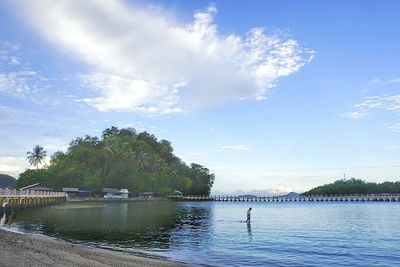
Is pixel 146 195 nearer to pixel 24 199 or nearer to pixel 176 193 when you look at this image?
pixel 176 193

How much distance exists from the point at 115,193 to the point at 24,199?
78006mm

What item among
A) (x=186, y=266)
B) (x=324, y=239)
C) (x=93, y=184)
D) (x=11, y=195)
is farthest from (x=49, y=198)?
(x=186, y=266)

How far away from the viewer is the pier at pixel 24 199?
58644 mm

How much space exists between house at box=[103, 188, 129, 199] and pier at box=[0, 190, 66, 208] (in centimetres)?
4439

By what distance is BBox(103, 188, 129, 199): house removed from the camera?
465ft

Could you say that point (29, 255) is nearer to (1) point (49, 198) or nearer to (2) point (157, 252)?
(2) point (157, 252)

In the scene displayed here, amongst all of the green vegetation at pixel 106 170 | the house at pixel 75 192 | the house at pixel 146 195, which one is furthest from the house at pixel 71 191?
the house at pixel 146 195

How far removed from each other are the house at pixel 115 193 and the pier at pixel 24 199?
44.4 meters

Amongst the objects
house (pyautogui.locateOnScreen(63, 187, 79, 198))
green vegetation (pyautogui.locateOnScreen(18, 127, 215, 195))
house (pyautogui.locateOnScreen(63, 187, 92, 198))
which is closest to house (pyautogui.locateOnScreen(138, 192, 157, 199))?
green vegetation (pyautogui.locateOnScreen(18, 127, 215, 195))

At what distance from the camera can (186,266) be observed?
65.6ft

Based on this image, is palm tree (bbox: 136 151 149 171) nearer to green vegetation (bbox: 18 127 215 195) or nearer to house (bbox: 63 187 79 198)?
green vegetation (bbox: 18 127 215 195)

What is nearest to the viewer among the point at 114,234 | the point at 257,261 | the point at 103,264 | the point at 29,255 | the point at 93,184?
the point at 103,264

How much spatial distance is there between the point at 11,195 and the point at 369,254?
55.2 meters

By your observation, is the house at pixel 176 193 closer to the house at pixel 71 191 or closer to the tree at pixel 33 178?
the house at pixel 71 191
